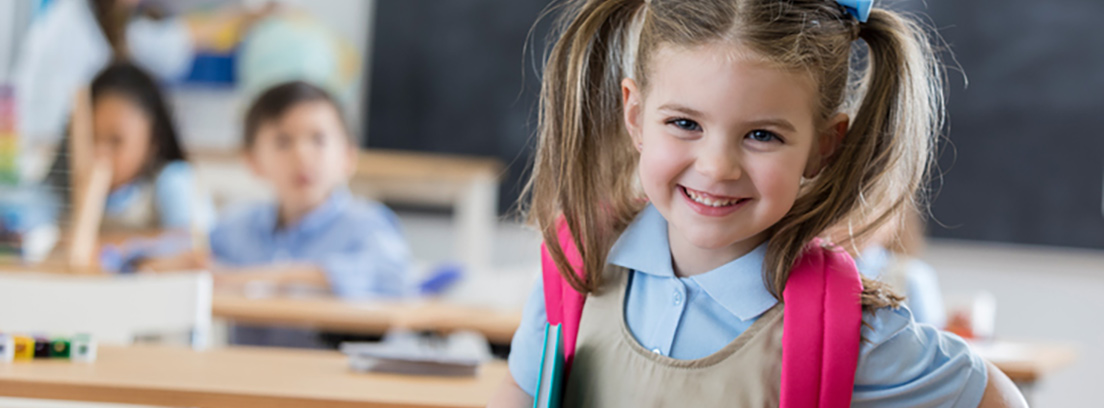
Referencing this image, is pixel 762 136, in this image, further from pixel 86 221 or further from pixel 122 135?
pixel 122 135

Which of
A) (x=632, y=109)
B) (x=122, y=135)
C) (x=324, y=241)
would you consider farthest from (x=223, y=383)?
(x=122, y=135)

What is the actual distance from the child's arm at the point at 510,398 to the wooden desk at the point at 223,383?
0.15 ft

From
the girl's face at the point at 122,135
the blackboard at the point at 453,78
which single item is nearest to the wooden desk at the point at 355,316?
the girl's face at the point at 122,135

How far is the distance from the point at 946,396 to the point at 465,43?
4.08m

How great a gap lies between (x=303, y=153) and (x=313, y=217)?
192 mm

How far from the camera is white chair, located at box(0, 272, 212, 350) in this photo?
1.62 m

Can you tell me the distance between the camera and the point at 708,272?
102 centimetres

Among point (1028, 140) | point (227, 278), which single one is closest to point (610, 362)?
point (227, 278)

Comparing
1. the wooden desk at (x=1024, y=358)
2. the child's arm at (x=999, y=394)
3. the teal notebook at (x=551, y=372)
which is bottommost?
the wooden desk at (x=1024, y=358)

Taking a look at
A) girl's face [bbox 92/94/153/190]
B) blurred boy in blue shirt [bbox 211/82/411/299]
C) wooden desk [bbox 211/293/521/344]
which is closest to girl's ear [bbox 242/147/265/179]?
blurred boy in blue shirt [bbox 211/82/411/299]

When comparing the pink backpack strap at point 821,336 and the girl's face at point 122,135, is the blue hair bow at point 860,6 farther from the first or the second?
the girl's face at point 122,135

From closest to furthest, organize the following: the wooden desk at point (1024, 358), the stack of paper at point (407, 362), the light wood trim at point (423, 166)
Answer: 1. the stack of paper at point (407, 362)
2. the wooden desk at point (1024, 358)
3. the light wood trim at point (423, 166)

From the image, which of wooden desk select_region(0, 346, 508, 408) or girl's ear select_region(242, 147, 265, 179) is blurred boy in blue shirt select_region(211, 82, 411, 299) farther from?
wooden desk select_region(0, 346, 508, 408)

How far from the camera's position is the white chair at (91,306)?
1619mm
